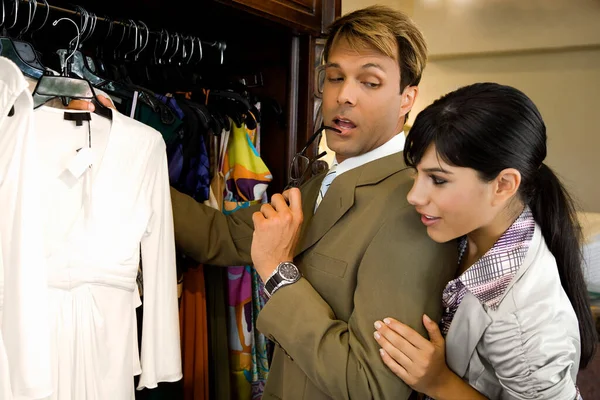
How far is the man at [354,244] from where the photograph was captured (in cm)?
107

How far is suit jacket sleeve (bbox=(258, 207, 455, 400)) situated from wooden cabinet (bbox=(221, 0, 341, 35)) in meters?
0.68

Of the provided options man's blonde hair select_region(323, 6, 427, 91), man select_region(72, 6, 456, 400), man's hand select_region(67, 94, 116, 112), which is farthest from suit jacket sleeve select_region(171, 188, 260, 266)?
man's blonde hair select_region(323, 6, 427, 91)

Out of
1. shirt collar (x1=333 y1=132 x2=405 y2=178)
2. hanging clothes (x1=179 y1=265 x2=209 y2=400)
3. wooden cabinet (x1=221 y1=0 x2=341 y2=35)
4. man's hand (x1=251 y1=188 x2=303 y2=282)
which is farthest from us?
hanging clothes (x1=179 y1=265 x2=209 y2=400)

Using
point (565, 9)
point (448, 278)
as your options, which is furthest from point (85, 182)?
point (565, 9)

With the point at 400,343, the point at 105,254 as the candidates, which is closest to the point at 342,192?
the point at 400,343

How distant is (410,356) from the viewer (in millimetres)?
1037

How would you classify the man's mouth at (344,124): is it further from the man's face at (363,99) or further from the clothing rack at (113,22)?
the clothing rack at (113,22)

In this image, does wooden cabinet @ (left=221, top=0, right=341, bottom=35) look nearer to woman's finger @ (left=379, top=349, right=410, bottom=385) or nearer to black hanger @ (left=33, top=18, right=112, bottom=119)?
black hanger @ (left=33, top=18, right=112, bottom=119)

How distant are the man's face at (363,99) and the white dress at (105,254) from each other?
410 millimetres

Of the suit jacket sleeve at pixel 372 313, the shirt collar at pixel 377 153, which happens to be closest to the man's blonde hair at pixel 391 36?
the shirt collar at pixel 377 153

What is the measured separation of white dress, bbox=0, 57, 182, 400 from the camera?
42.8 inches

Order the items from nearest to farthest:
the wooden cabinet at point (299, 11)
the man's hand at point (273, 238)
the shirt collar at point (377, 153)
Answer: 1. the man's hand at point (273, 238)
2. the shirt collar at point (377, 153)
3. the wooden cabinet at point (299, 11)

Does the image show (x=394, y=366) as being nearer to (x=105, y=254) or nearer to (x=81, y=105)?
(x=105, y=254)

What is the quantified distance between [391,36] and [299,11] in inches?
18.0
